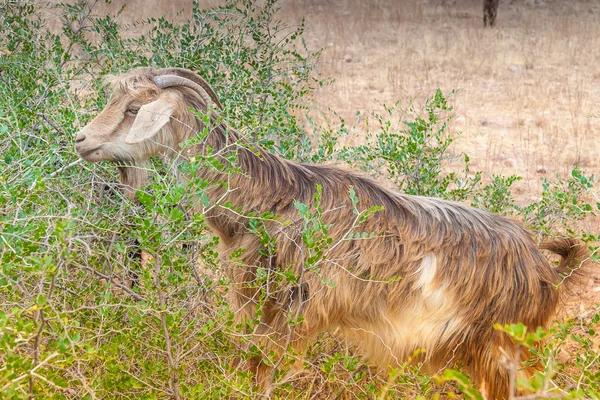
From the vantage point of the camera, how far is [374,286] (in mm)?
3508

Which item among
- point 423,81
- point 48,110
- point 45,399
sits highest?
point 48,110

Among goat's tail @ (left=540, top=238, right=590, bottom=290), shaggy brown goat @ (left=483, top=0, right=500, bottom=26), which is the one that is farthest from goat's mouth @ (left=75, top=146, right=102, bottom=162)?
shaggy brown goat @ (left=483, top=0, right=500, bottom=26)

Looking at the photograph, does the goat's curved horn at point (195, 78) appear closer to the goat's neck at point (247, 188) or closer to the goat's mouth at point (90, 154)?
the goat's neck at point (247, 188)

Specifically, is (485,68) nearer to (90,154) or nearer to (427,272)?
(427,272)

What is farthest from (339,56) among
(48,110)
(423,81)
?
(48,110)

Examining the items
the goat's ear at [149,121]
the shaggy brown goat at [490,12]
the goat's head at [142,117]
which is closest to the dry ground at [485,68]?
the shaggy brown goat at [490,12]

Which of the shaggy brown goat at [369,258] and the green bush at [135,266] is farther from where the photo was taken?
the shaggy brown goat at [369,258]

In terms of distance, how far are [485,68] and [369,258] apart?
9.57 meters

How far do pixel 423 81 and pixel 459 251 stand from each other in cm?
852

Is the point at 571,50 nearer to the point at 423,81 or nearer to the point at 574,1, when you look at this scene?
the point at 423,81

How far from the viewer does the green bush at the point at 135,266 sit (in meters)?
2.69

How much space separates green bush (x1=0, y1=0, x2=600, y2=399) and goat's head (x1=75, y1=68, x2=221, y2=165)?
0.12 metres

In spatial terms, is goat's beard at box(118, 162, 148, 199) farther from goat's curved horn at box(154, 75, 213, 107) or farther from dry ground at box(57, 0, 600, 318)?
dry ground at box(57, 0, 600, 318)

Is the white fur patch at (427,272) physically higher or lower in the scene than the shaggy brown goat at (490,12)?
higher
